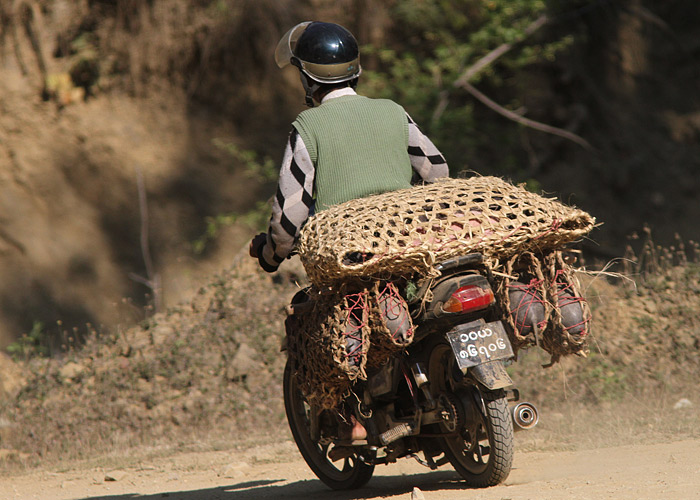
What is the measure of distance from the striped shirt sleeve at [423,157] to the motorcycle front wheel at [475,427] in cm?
99

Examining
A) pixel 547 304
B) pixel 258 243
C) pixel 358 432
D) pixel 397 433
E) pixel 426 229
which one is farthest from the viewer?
pixel 258 243

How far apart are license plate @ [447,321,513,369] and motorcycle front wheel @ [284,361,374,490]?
1.25 metres

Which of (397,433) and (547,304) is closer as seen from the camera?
(547,304)

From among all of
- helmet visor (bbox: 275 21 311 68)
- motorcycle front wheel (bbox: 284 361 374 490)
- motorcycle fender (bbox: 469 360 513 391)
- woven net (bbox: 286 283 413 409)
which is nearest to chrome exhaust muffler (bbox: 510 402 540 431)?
motorcycle fender (bbox: 469 360 513 391)

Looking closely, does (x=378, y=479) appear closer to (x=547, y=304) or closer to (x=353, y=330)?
(x=353, y=330)

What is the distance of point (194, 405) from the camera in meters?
7.26

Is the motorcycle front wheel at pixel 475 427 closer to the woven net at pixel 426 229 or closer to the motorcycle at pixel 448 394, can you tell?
the motorcycle at pixel 448 394

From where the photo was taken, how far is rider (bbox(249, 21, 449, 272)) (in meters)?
4.10

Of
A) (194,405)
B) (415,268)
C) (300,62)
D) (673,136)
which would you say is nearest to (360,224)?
(415,268)

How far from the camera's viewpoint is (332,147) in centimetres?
411

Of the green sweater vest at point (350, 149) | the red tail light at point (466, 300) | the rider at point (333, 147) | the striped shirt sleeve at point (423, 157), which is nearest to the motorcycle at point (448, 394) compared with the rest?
the red tail light at point (466, 300)

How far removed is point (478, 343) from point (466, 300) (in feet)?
0.69

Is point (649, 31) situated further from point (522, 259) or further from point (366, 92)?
point (522, 259)

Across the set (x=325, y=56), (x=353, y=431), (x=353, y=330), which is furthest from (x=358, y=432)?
(x=325, y=56)
